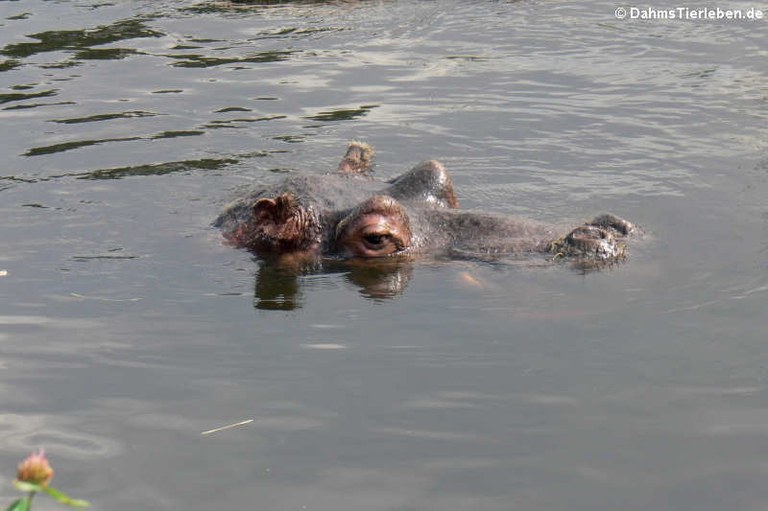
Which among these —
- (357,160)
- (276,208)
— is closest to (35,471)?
(276,208)

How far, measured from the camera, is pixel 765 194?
879cm

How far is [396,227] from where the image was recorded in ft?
23.6

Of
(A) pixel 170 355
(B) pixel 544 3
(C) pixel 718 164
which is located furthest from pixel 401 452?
(B) pixel 544 3

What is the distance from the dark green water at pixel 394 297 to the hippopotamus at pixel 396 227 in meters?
0.15

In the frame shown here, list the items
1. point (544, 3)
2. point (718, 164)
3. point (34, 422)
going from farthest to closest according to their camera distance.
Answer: point (544, 3)
point (718, 164)
point (34, 422)

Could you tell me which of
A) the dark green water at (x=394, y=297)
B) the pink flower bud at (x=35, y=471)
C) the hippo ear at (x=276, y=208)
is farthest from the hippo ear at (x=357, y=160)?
the pink flower bud at (x=35, y=471)

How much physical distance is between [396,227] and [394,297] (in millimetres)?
436

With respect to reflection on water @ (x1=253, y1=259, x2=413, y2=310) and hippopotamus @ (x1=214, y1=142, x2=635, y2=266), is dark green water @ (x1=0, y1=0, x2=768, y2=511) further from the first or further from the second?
hippopotamus @ (x1=214, y1=142, x2=635, y2=266)

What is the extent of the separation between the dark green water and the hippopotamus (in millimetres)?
149

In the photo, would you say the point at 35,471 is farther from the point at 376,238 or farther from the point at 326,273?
the point at 326,273

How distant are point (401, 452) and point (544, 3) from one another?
408 inches

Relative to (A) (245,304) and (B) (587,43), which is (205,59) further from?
(A) (245,304)

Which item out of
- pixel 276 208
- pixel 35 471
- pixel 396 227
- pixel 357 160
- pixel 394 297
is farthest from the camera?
pixel 357 160

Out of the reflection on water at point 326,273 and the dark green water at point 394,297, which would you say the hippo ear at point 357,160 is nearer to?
the dark green water at point 394,297
